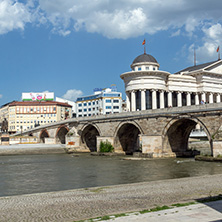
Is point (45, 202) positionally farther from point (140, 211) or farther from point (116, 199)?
point (140, 211)

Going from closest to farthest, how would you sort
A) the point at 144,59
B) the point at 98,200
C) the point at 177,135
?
1. the point at 98,200
2. the point at 177,135
3. the point at 144,59

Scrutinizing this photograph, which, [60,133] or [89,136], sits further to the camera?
[60,133]

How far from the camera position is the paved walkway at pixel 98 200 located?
970 centimetres

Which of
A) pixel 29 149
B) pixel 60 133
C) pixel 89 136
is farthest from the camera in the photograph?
pixel 60 133

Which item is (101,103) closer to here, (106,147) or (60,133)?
(60,133)

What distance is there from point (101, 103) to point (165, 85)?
123 feet

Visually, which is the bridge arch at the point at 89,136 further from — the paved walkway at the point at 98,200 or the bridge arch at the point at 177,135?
the paved walkway at the point at 98,200

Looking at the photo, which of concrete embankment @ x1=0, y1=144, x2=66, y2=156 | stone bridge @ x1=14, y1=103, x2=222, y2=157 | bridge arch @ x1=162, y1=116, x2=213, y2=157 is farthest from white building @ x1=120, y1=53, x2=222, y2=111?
bridge arch @ x1=162, y1=116, x2=213, y2=157

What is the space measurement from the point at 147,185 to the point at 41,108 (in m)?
91.1

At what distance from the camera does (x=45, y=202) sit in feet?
38.1

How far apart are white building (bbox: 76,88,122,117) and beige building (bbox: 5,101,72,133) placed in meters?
9.43

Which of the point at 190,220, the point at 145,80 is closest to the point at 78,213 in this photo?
the point at 190,220

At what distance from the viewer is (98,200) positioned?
467 inches

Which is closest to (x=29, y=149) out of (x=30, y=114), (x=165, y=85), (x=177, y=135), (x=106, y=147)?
(x=106, y=147)
